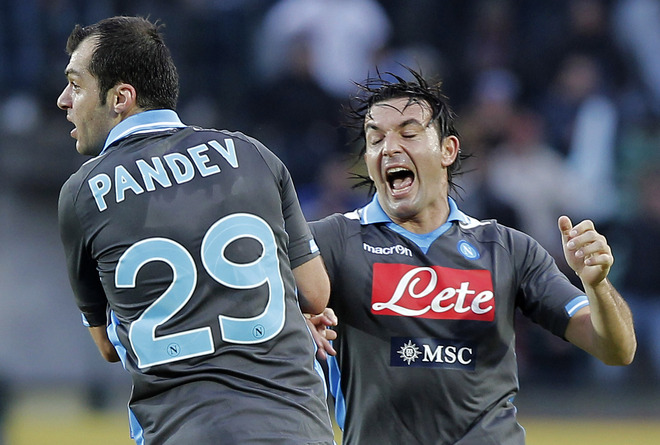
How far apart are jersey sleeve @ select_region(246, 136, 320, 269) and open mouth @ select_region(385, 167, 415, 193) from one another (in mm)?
802

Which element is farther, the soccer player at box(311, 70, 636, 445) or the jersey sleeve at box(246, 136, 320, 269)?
the soccer player at box(311, 70, 636, 445)

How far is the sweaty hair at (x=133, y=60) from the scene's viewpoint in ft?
11.3

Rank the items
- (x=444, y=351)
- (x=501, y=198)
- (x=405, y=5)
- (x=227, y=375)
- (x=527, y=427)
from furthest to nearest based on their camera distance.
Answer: (x=405, y=5) < (x=501, y=198) < (x=527, y=427) < (x=444, y=351) < (x=227, y=375)

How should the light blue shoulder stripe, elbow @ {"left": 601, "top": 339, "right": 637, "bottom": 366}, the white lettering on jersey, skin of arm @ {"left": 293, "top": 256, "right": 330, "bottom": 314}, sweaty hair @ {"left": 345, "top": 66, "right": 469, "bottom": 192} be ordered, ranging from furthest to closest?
1. sweaty hair @ {"left": 345, "top": 66, "right": 469, "bottom": 192}
2. the light blue shoulder stripe
3. elbow @ {"left": 601, "top": 339, "right": 637, "bottom": 366}
4. skin of arm @ {"left": 293, "top": 256, "right": 330, "bottom": 314}
5. the white lettering on jersey

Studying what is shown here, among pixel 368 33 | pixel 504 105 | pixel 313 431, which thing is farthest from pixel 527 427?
pixel 313 431

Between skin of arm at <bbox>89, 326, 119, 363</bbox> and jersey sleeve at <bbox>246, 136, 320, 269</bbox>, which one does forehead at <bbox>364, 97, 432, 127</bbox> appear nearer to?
jersey sleeve at <bbox>246, 136, 320, 269</bbox>

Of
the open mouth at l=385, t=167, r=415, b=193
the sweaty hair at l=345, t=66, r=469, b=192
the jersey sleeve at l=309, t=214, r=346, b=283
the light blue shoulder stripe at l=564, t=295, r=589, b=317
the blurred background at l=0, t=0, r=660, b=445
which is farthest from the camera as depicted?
the blurred background at l=0, t=0, r=660, b=445

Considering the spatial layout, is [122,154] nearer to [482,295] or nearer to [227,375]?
[227,375]

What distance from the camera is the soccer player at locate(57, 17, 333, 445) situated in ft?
10.2

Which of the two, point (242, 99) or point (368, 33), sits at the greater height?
point (368, 33)

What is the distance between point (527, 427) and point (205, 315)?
6.18 m

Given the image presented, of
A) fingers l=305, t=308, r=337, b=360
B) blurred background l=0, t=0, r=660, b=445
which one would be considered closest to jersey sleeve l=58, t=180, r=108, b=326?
fingers l=305, t=308, r=337, b=360

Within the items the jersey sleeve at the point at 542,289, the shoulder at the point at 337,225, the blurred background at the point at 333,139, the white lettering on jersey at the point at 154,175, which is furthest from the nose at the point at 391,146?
the blurred background at the point at 333,139

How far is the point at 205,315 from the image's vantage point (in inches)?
122
